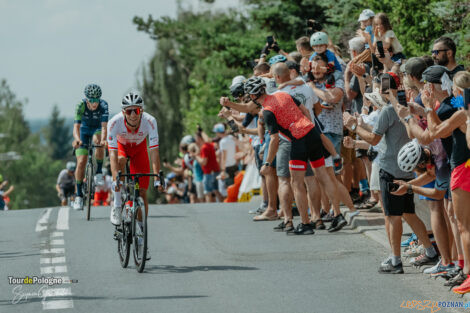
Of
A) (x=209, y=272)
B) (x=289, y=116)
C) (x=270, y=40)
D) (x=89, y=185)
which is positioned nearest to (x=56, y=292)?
(x=209, y=272)

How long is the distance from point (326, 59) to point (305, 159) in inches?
76.8

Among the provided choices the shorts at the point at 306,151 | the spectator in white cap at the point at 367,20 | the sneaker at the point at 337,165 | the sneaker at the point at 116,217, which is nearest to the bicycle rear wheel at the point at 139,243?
the sneaker at the point at 116,217

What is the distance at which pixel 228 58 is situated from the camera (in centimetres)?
3734

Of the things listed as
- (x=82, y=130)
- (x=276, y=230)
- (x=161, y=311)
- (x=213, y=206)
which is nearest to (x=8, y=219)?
(x=82, y=130)

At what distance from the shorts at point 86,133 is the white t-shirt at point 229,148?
22.3ft

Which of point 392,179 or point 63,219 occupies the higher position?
point 392,179

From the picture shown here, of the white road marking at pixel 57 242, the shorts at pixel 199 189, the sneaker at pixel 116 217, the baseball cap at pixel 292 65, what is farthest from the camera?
the shorts at pixel 199 189

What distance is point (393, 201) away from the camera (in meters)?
10.4

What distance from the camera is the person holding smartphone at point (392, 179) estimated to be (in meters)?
10.5

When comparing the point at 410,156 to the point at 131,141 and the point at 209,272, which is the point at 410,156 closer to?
the point at 209,272

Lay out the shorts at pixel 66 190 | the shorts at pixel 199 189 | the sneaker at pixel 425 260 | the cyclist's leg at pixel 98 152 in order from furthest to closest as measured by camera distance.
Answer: the shorts at pixel 66 190, the shorts at pixel 199 189, the cyclist's leg at pixel 98 152, the sneaker at pixel 425 260

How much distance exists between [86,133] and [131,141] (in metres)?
4.91

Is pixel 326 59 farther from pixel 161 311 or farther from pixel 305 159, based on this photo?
pixel 161 311

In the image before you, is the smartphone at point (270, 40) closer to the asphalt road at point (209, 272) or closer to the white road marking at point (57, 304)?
the asphalt road at point (209, 272)
